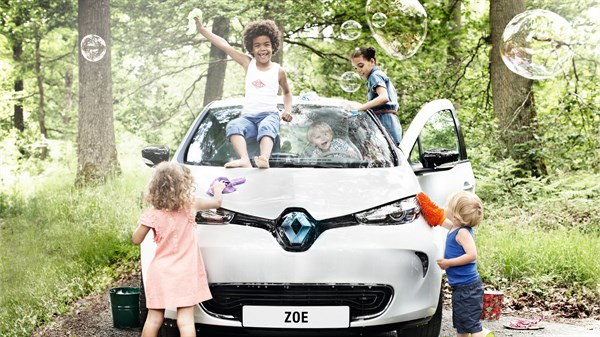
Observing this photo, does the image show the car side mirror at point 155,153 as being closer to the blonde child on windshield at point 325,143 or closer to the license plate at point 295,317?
the blonde child on windshield at point 325,143

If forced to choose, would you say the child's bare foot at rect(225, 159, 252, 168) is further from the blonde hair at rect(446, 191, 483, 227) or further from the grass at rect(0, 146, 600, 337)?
the grass at rect(0, 146, 600, 337)

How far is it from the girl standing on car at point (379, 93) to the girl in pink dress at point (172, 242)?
2.64 metres

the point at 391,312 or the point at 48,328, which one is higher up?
the point at 391,312

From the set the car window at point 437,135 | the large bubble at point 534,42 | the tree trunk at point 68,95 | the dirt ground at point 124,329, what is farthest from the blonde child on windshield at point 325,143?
the tree trunk at point 68,95

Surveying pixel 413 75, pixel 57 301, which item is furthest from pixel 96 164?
pixel 57 301

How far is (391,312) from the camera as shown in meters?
4.20

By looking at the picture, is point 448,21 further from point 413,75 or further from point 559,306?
point 559,306

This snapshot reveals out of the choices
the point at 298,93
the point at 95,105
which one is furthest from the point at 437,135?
the point at 95,105

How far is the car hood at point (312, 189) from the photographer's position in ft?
14.0

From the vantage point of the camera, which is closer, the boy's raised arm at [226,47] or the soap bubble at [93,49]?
the boy's raised arm at [226,47]

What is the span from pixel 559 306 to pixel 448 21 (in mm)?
8146

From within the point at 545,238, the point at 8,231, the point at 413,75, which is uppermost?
the point at 413,75

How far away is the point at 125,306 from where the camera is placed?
18.5 feet

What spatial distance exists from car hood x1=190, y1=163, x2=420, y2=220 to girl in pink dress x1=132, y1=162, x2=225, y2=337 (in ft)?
0.63
